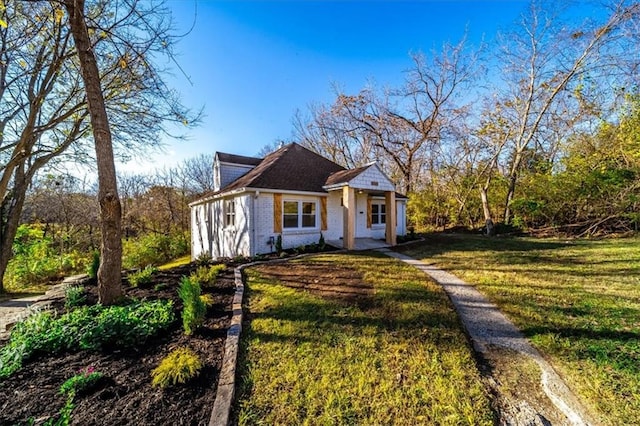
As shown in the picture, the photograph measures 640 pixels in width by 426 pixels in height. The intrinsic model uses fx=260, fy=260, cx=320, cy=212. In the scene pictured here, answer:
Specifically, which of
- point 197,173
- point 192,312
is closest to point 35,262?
point 192,312

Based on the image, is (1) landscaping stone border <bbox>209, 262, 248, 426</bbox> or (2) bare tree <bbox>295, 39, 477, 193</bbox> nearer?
(1) landscaping stone border <bbox>209, 262, 248, 426</bbox>

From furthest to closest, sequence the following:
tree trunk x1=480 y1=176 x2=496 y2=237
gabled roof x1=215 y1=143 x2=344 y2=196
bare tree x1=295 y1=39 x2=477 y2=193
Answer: bare tree x1=295 y1=39 x2=477 y2=193 < tree trunk x1=480 y1=176 x2=496 y2=237 < gabled roof x1=215 y1=143 x2=344 y2=196

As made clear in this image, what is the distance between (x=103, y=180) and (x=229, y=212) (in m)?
7.23

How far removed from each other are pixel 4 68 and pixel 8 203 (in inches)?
172

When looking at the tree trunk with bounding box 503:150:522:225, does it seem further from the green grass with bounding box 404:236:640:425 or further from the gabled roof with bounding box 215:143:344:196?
the gabled roof with bounding box 215:143:344:196

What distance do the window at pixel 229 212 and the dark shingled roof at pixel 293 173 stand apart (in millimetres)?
661

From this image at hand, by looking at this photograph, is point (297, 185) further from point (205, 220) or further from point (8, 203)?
point (8, 203)

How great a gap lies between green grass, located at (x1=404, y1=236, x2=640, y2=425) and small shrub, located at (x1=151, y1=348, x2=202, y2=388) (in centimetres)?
380

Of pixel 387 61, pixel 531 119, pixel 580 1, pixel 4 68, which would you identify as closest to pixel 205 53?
pixel 4 68

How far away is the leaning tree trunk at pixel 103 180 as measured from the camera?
15.0ft

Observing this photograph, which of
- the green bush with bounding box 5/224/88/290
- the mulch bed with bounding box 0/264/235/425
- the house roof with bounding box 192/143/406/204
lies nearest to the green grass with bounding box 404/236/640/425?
the mulch bed with bounding box 0/264/235/425

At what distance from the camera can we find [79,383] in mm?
2562

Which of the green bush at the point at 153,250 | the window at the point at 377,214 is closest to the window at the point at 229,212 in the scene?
the green bush at the point at 153,250

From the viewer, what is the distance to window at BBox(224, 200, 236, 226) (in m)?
11.3
